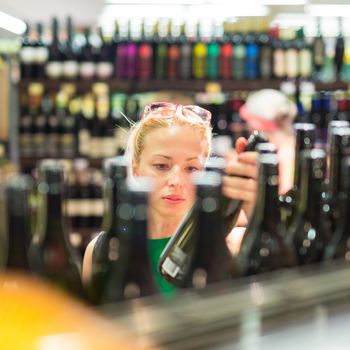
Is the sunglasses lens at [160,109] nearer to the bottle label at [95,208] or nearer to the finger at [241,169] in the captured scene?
the finger at [241,169]

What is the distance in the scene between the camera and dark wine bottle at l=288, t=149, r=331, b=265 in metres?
1.01

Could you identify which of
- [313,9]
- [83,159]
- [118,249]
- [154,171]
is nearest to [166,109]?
[154,171]

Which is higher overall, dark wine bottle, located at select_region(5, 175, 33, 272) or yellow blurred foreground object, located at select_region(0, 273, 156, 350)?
dark wine bottle, located at select_region(5, 175, 33, 272)

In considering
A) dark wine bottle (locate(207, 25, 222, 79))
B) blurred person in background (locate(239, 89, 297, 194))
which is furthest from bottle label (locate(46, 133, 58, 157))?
blurred person in background (locate(239, 89, 297, 194))

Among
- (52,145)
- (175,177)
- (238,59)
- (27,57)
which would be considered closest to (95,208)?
(52,145)

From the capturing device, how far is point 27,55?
4.72 m

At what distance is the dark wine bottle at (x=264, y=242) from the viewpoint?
0.97 meters

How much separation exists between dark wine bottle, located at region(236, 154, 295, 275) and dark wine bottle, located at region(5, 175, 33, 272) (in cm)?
32

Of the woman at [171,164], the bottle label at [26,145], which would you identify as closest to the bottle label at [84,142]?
the bottle label at [26,145]

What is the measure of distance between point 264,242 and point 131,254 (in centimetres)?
25

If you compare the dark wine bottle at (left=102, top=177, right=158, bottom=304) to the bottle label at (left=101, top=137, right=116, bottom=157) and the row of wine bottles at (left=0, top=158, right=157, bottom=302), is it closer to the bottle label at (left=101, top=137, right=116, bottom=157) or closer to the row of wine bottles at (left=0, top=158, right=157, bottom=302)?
the row of wine bottles at (left=0, top=158, right=157, bottom=302)

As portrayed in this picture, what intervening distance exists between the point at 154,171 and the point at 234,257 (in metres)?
0.34

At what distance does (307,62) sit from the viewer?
4746mm

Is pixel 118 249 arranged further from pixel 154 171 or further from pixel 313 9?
pixel 313 9
